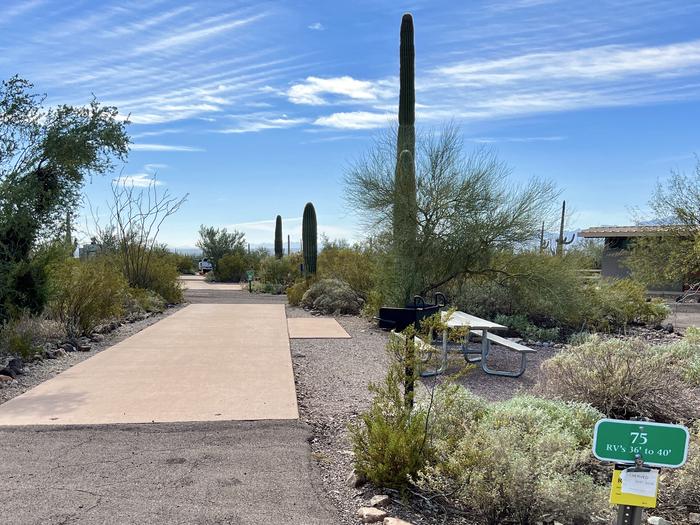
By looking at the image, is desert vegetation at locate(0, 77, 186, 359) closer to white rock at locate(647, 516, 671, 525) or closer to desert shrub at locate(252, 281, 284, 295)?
white rock at locate(647, 516, 671, 525)

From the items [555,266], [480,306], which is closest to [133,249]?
[480,306]

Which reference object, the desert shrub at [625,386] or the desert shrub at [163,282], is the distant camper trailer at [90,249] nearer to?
the desert shrub at [163,282]

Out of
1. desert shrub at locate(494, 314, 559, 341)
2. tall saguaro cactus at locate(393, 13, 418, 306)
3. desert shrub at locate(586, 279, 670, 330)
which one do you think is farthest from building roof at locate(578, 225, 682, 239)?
tall saguaro cactus at locate(393, 13, 418, 306)

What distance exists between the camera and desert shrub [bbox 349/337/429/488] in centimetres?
400

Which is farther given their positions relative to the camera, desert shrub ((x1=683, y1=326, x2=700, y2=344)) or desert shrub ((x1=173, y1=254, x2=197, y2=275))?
desert shrub ((x1=173, y1=254, x2=197, y2=275))

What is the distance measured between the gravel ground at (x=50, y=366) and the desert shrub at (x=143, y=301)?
257cm

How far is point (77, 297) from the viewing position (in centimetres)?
1059

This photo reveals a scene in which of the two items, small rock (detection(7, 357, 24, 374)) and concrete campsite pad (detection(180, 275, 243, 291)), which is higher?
concrete campsite pad (detection(180, 275, 243, 291))

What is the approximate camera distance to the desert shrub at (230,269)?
35.4 m

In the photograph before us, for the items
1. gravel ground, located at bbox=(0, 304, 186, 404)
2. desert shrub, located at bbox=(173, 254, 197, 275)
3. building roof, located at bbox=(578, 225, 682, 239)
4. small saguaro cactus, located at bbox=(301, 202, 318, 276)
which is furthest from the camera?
desert shrub, located at bbox=(173, 254, 197, 275)

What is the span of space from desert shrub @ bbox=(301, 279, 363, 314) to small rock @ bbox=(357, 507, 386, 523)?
1286 centimetres

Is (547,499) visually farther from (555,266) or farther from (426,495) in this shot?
(555,266)

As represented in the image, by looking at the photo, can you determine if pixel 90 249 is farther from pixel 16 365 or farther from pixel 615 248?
pixel 615 248

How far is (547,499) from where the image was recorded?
11.3ft
